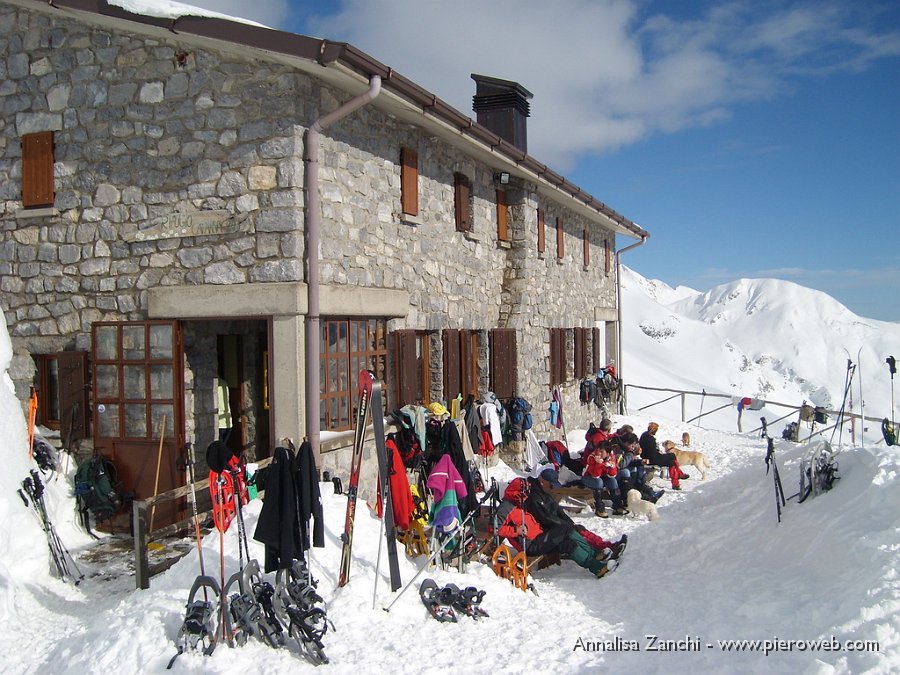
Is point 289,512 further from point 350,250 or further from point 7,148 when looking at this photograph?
point 7,148

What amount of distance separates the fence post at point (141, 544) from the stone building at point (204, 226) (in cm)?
165

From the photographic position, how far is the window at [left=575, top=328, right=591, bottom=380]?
597 inches

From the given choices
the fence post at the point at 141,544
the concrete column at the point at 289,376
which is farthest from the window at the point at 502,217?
the fence post at the point at 141,544

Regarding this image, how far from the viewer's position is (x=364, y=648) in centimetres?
503

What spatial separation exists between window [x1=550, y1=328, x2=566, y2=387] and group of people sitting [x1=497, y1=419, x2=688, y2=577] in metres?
2.04

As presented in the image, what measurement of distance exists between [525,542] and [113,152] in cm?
588

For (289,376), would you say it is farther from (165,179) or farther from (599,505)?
(599,505)

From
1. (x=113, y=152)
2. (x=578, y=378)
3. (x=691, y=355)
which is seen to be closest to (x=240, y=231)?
(x=113, y=152)

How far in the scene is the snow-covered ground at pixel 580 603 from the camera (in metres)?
4.67

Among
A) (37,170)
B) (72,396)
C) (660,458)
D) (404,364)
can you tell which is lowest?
(660,458)

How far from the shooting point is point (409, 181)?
8836 mm

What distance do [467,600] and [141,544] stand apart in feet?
8.48

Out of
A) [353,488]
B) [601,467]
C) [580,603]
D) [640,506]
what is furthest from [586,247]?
[353,488]

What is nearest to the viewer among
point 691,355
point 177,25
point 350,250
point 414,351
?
point 177,25
